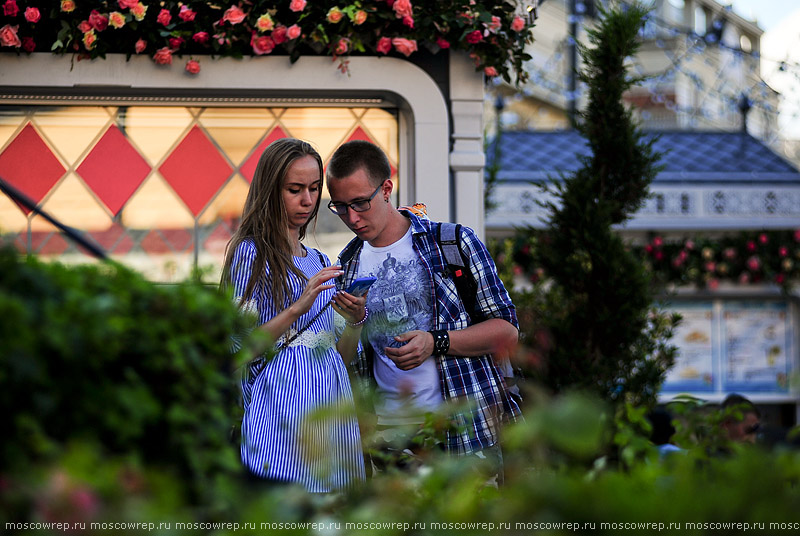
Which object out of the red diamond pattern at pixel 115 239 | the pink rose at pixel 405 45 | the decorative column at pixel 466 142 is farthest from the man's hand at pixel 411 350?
the red diamond pattern at pixel 115 239

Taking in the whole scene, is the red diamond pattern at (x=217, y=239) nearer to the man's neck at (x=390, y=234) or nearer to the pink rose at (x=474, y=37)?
the pink rose at (x=474, y=37)

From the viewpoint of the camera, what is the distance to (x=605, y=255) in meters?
5.98

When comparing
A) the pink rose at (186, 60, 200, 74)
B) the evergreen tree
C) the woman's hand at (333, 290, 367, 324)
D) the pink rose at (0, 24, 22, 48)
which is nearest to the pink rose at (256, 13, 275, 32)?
the pink rose at (186, 60, 200, 74)

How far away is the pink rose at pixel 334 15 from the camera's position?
14.3 ft

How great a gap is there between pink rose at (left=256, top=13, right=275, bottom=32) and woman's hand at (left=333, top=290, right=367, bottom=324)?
84.7 inches

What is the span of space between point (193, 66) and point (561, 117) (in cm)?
2371

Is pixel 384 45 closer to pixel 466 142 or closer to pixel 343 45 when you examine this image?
pixel 343 45

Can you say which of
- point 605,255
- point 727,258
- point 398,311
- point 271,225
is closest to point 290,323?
point 271,225

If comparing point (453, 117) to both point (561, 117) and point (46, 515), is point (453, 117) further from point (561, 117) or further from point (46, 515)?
point (561, 117)

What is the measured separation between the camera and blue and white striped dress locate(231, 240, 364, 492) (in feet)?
8.31

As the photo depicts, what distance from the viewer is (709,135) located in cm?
1227

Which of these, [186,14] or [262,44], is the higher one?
[186,14]

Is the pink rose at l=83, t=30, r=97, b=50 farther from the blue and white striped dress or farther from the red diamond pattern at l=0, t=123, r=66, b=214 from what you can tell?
the blue and white striped dress

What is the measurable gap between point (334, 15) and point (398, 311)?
199 cm
